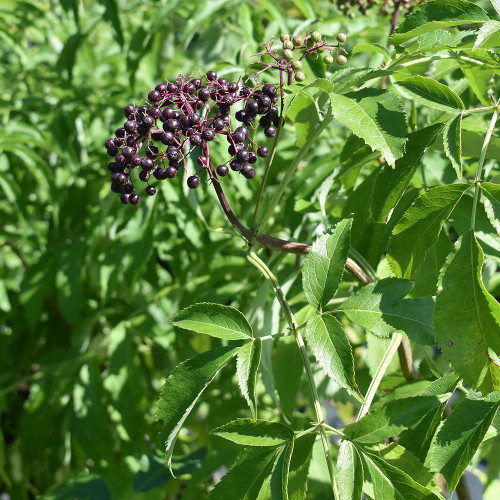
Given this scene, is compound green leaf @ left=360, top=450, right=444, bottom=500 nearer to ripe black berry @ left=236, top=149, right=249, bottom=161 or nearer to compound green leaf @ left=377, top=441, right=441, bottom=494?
compound green leaf @ left=377, top=441, right=441, bottom=494

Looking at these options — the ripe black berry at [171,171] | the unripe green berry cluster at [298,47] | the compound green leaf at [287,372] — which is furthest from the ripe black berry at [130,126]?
the compound green leaf at [287,372]

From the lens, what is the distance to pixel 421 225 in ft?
2.93

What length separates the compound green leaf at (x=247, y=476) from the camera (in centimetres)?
87

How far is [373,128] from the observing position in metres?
0.85

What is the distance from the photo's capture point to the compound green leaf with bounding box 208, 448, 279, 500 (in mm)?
872

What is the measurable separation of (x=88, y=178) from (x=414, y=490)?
1735 millimetres

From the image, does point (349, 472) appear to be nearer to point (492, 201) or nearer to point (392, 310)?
point (392, 310)

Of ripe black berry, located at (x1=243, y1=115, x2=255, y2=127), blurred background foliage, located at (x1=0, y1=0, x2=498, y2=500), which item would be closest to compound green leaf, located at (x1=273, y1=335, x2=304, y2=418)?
blurred background foliage, located at (x1=0, y1=0, x2=498, y2=500)

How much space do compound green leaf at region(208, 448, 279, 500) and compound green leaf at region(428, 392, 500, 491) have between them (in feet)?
0.73

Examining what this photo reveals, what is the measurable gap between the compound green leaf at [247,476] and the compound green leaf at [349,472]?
9cm

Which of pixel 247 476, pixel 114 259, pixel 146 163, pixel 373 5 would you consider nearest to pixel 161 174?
pixel 146 163

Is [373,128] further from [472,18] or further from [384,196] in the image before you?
[472,18]

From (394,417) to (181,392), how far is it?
291 mm

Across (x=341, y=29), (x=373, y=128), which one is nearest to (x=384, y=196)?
(x=373, y=128)
